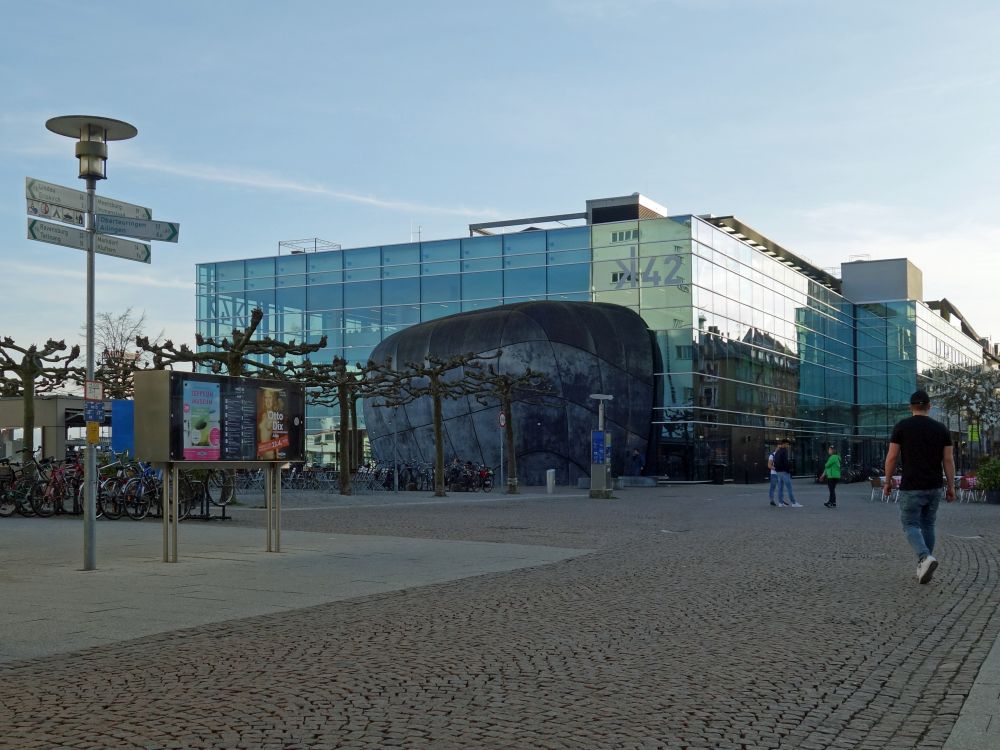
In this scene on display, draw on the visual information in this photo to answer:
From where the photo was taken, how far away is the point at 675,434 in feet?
165

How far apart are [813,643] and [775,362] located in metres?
55.2

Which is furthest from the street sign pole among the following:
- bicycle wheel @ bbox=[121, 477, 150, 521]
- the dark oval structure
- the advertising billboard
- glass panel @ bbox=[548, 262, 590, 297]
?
glass panel @ bbox=[548, 262, 590, 297]

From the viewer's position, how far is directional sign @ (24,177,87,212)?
12.4 metres

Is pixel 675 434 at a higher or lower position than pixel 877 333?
lower

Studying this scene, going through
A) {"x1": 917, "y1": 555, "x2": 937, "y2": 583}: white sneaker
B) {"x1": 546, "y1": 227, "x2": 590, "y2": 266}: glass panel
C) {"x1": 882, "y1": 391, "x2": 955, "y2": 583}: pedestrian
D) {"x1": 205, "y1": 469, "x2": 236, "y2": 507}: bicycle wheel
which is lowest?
{"x1": 917, "y1": 555, "x2": 937, "y2": 583}: white sneaker

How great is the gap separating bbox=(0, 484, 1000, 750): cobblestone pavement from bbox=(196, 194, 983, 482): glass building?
Answer: 3867 centimetres

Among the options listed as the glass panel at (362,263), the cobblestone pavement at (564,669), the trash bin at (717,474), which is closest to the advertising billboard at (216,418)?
the cobblestone pavement at (564,669)

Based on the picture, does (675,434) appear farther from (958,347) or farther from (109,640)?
(958,347)

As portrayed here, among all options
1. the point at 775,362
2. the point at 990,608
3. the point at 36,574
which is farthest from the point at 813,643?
the point at 775,362

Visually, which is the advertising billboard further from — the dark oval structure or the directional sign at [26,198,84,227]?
the dark oval structure

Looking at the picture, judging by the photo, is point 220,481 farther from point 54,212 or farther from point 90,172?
point 54,212

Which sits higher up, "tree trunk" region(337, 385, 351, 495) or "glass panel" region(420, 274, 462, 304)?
"glass panel" region(420, 274, 462, 304)

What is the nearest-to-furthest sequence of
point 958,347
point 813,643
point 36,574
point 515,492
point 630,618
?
point 813,643 → point 630,618 → point 36,574 → point 515,492 → point 958,347

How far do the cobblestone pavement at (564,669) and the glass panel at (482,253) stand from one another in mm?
45644
